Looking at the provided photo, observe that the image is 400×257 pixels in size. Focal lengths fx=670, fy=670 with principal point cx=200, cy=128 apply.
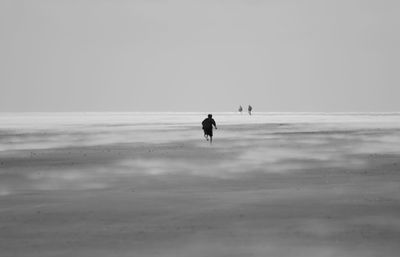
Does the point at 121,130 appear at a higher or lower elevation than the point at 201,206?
lower

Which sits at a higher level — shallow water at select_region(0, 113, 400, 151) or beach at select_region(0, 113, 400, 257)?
beach at select_region(0, 113, 400, 257)

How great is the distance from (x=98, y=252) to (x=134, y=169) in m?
12.1

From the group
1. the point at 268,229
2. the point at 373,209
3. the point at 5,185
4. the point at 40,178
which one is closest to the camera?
the point at 268,229

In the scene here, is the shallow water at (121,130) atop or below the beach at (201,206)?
below

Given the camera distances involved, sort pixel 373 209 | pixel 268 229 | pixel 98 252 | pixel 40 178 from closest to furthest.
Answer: pixel 98 252 < pixel 268 229 < pixel 373 209 < pixel 40 178

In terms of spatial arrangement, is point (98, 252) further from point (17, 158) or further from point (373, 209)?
point (17, 158)

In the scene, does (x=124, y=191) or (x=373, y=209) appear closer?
(x=373, y=209)

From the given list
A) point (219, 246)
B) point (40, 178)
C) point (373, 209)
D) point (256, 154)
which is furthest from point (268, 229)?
point (256, 154)

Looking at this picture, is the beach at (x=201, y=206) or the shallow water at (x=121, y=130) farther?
the shallow water at (x=121, y=130)

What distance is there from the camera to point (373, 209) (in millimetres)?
12852

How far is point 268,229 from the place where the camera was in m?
10.9

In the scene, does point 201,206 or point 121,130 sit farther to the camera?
point 121,130

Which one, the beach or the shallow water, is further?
the shallow water

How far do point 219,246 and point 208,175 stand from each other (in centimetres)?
974
